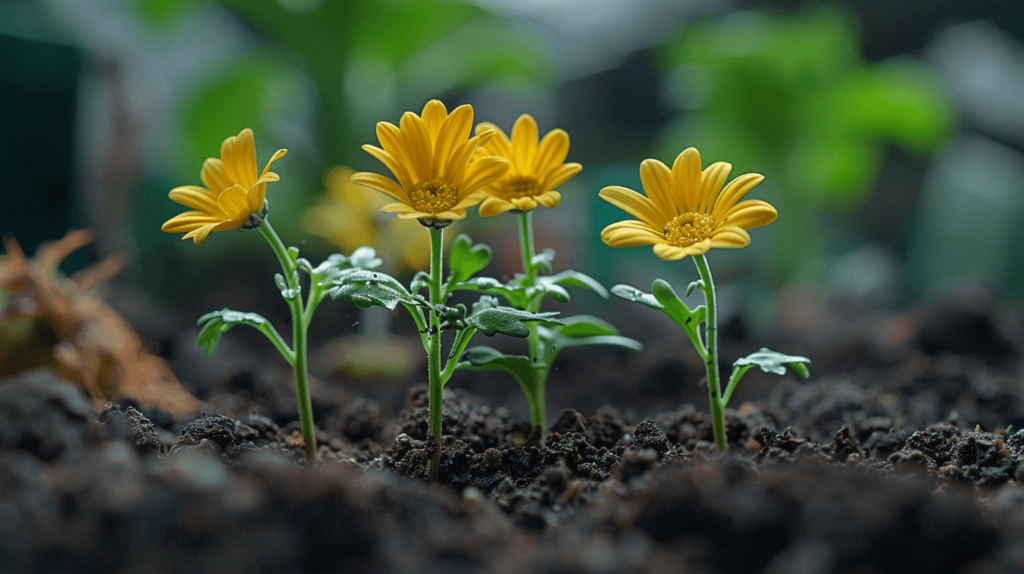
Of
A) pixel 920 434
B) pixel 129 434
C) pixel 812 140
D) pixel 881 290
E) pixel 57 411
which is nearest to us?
pixel 57 411

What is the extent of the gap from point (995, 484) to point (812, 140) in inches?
102

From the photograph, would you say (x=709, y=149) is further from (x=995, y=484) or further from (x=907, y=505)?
(x=907, y=505)

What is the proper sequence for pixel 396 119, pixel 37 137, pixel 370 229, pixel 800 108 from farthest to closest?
1. pixel 396 119
2. pixel 800 108
3. pixel 37 137
4. pixel 370 229

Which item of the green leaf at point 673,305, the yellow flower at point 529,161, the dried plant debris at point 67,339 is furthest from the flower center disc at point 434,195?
the dried plant debris at point 67,339

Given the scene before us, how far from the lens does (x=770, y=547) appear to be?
60 centimetres

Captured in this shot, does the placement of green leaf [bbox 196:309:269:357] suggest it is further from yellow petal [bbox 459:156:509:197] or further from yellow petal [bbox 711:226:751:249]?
yellow petal [bbox 711:226:751:249]

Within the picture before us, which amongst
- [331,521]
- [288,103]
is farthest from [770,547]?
[288,103]

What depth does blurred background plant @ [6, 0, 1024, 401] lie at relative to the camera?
2.50 metres

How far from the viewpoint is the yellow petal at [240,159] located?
0.97 metres

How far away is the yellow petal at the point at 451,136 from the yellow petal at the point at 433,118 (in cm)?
1

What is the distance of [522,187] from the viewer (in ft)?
3.43

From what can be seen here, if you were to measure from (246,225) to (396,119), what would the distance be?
240 cm

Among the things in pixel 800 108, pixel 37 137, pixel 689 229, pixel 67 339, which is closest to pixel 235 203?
pixel 689 229

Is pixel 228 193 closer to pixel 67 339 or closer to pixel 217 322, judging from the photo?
pixel 217 322
